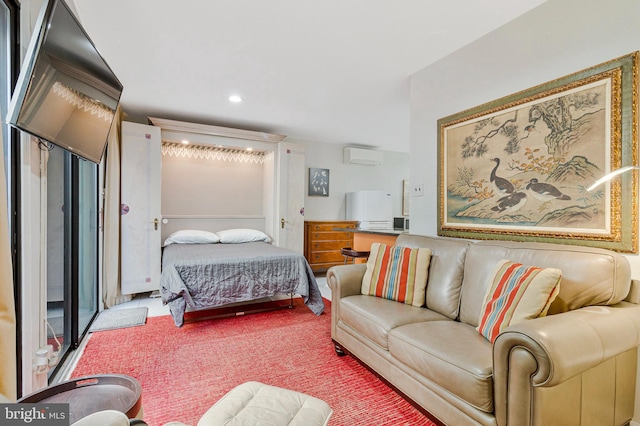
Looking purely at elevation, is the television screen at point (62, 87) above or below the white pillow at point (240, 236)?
above

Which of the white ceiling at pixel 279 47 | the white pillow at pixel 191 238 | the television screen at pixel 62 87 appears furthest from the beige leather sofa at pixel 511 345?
the white pillow at pixel 191 238

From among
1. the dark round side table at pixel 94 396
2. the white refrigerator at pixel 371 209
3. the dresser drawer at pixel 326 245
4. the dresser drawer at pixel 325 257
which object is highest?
the white refrigerator at pixel 371 209

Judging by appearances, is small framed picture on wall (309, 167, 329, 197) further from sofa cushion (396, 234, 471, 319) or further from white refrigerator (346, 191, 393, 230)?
sofa cushion (396, 234, 471, 319)

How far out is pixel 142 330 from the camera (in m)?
2.91

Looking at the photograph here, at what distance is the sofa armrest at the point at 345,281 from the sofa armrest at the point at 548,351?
128 centimetres

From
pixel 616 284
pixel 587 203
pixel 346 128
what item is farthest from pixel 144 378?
pixel 346 128

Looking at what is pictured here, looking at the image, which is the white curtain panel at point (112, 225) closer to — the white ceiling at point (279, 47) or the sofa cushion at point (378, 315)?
the white ceiling at point (279, 47)

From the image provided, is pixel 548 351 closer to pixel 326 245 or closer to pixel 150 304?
pixel 150 304

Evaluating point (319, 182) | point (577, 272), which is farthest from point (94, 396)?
point (319, 182)

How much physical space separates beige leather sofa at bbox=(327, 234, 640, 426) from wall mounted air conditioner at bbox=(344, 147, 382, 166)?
156 inches

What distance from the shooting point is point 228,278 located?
3.14 metres

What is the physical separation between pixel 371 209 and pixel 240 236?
2.53m

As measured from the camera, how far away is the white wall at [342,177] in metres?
5.82

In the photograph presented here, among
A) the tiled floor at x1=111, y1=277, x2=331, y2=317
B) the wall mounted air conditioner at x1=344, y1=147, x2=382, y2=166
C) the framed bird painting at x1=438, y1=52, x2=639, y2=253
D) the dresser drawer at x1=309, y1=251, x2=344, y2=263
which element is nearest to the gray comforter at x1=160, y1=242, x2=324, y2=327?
the tiled floor at x1=111, y1=277, x2=331, y2=317
